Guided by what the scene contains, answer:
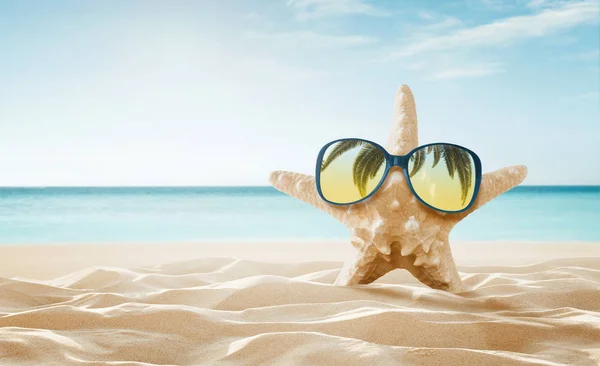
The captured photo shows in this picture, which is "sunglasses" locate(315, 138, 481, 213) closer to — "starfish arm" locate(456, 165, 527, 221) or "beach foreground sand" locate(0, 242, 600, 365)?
"starfish arm" locate(456, 165, 527, 221)

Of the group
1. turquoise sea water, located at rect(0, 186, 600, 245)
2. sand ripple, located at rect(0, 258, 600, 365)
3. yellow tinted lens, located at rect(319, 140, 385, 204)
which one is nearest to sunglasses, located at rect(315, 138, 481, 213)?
yellow tinted lens, located at rect(319, 140, 385, 204)

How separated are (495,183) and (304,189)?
0.91m

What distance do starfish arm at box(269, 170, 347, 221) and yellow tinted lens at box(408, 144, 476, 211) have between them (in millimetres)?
371

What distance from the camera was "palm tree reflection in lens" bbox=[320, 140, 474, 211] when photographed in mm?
2312

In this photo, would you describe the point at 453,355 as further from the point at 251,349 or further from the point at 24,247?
the point at 24,247

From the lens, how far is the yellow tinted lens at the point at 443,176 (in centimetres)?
230

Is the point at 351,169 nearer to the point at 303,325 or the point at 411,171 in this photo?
the point at 411,171

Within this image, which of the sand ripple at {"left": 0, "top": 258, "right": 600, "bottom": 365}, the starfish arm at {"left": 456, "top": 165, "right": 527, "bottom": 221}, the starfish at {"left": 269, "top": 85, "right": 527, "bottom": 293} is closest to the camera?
the sand ripple at {"left": 0, "top": 258, "right": 600, "bottom": 365}

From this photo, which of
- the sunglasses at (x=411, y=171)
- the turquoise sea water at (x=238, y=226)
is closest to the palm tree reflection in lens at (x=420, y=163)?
the sunglasses at (x=411, y=171)

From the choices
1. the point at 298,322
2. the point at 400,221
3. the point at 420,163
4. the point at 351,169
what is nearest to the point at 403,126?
the point at 420,163

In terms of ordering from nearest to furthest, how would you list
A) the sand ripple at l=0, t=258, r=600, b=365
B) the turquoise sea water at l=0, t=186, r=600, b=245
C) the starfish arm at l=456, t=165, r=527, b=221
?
1. the sand ripple at l=0, t=258, r=600, b=365
2. the starfish arm at l=456, t=165, r=527, b=221
3. the turquoise sea water at l=0, t=186, r=600, b=245

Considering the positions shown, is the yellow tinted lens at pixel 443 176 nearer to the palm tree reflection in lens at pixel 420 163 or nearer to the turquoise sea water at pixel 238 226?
the palm tree reflection in lens at pixel 420 163

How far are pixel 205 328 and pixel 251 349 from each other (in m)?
0.33

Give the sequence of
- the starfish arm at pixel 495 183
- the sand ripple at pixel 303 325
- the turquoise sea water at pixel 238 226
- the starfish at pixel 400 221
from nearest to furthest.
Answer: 1. the sand ripple at pixel 303 325
2. the starfish at pixel 400 221
3. the starfish arm at pixel 495 183
4. the turquoise sea water at pixel 238 226
